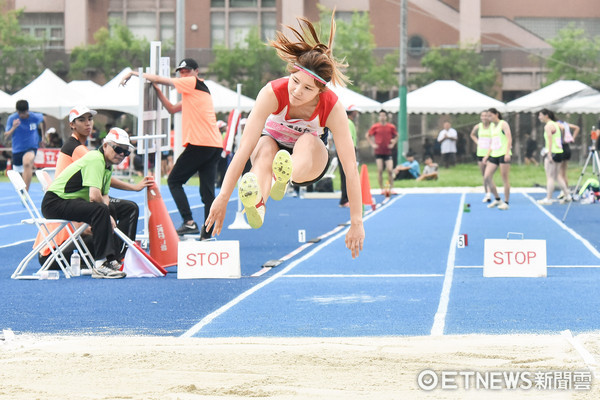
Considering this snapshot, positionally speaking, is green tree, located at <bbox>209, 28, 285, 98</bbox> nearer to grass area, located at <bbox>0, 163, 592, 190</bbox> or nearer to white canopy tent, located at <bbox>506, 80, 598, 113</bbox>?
grass area, located at <bbox>0, 163, 592, 190</bbox>

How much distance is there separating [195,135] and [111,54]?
34.8 meters

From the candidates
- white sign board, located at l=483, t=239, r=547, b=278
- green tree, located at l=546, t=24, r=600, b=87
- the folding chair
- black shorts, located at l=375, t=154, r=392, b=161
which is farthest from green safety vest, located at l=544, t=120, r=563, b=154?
green tree, located at l=546, t=24, r=600, b=87

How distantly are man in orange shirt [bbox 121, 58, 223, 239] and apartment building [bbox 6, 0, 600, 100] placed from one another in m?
36.9

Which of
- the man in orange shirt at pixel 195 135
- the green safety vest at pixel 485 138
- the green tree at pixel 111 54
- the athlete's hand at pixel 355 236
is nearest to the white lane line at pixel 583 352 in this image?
the athlete's hand at pixel 355 236

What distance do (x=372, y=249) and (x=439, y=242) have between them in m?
1.16

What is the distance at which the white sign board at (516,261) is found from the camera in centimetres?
1037

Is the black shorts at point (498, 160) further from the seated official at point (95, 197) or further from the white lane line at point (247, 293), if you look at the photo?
the seated official at point (95, 197)

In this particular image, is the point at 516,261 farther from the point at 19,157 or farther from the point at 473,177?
the point at 473,177

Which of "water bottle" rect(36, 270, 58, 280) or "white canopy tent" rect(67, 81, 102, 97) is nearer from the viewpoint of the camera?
"water bottle" rect(36, 270, 58, 280)

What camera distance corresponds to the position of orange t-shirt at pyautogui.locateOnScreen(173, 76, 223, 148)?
1158cm

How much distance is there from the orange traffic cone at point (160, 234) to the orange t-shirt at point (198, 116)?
2.83 ft

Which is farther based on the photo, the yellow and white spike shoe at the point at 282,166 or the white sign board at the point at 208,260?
the white sign board at the point at 208,260

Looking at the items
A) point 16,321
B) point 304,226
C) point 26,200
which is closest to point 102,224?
point 26,200

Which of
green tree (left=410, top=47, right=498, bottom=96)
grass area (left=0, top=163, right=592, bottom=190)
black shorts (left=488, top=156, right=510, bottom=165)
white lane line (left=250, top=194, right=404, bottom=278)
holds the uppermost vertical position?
green tree (left=410, top=47, right=498, bottom=96)
